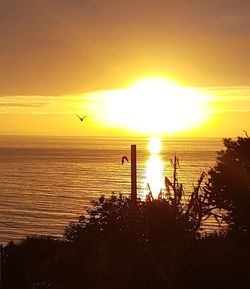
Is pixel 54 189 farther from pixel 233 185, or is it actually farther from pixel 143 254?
pixel 143 254

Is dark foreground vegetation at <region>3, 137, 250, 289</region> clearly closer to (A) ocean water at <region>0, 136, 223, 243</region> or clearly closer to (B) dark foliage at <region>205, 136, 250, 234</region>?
(B) dark foliage at <region>205, 136, 250, 234</region>

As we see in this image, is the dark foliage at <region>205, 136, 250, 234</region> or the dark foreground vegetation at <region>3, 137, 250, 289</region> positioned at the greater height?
the dark foliage at <region>205, 136, 250, 234</region>

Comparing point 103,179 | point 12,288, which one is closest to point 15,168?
point 103,179

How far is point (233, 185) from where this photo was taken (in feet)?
94.4

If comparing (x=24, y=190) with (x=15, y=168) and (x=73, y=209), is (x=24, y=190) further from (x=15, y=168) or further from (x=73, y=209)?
(x=15, y=168)

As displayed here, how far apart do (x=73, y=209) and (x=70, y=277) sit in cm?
5362

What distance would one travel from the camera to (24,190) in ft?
294

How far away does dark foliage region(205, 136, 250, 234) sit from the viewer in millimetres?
26438

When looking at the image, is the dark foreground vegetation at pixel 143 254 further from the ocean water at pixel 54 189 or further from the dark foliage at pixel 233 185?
the ocean water at pixel 54 189

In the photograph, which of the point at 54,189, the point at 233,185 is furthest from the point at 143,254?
the point at 54,189

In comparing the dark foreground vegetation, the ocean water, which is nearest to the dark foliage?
the dark foreground vegetation

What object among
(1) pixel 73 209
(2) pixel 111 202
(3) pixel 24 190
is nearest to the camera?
(2) pixel 111 202

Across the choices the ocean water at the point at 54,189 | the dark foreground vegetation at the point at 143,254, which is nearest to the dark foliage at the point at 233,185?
the dark foreground vegetation at the point at 143,254

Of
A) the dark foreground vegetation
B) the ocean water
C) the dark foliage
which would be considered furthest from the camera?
the ocean water
